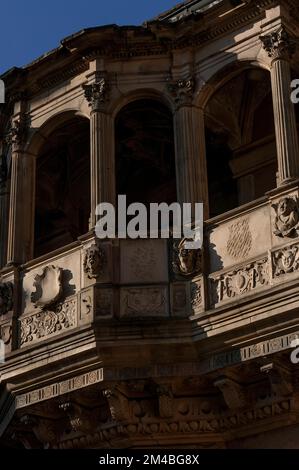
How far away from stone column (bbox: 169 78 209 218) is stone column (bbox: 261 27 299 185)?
4.43 ft

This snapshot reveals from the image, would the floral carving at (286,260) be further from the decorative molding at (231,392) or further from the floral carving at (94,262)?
the floral carving at (94,262)

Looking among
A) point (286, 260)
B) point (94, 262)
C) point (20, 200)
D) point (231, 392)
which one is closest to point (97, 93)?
point (20, 200)

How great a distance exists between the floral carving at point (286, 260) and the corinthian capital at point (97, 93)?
4184 millimetres

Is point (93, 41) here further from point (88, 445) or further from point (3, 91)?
point (88, 445)

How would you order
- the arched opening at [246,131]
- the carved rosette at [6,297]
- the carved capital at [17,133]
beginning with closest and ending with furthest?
the carved rosette at [6,297] → the arched opening at [246,131] → the carved capital at [17,133]

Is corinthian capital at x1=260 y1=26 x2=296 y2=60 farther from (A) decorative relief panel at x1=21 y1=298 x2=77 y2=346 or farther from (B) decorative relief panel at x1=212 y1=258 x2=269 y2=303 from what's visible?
(A) decorative relief panel at x1=21 y1=298 x2=77 y2=346

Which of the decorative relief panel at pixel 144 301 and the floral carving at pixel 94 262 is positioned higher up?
the floral carving at pixel 94 262

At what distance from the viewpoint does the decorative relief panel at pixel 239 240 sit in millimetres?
15539

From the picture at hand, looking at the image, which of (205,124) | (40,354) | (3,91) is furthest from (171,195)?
(40,354)

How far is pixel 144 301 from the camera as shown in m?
15.9

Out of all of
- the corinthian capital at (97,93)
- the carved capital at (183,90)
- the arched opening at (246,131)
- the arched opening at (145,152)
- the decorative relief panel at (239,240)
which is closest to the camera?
the decorative relief panel at (239,240)

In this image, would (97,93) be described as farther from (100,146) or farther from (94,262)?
(94,262)

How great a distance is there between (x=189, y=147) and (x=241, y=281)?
254 cm

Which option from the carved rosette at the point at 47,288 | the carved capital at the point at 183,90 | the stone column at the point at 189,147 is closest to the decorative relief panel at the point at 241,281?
the stone column at the point at 189,147
